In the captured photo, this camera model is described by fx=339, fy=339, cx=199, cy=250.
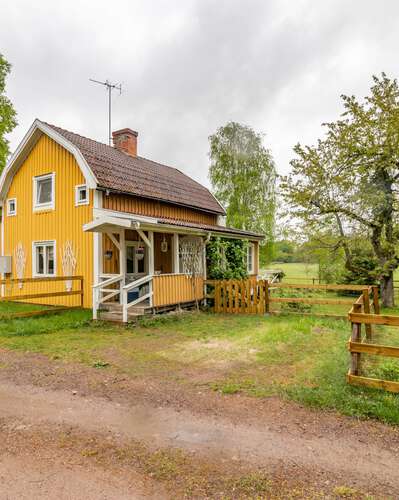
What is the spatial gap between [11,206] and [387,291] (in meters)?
17.7

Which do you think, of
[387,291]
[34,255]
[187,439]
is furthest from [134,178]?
[387,291]

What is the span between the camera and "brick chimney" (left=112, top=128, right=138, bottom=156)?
17500mm

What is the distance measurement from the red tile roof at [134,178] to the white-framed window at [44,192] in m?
1.96

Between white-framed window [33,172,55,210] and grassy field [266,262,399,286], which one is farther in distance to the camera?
grassy field [266,262,399,286]

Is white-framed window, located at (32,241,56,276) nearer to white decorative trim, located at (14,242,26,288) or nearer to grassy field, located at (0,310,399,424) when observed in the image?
white decorative trim, located at (14,242,26,288)

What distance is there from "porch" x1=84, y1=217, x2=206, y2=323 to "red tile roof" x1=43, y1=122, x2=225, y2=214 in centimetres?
177

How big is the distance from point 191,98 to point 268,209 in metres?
9.51

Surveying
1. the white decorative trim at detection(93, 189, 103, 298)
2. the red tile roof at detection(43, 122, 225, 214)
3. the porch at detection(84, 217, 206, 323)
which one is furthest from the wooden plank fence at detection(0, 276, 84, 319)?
the red tile roof at detection(43, 122, 225, 214)

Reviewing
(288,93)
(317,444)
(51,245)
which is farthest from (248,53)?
(317,444)

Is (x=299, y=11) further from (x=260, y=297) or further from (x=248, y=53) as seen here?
(x=260, y=297)

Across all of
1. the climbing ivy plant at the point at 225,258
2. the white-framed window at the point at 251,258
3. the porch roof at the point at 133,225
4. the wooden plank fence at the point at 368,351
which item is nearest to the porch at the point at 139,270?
the porch roof at the point at 133,225

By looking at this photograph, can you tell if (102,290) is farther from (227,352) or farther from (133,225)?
(227,352)

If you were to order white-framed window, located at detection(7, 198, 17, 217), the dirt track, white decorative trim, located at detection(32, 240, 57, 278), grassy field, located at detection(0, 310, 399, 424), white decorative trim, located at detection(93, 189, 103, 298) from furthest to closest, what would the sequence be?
white-framed window, located at detection(7, 198, 17, 217)
white decorative trim, located at detection(32, 240, 57, 278)
white decorative trim, located at detection(93, 189, 103, 298)
grassy field, located at detection(0, 310, 399, 424)
the dirt track

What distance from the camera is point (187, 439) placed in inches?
137
